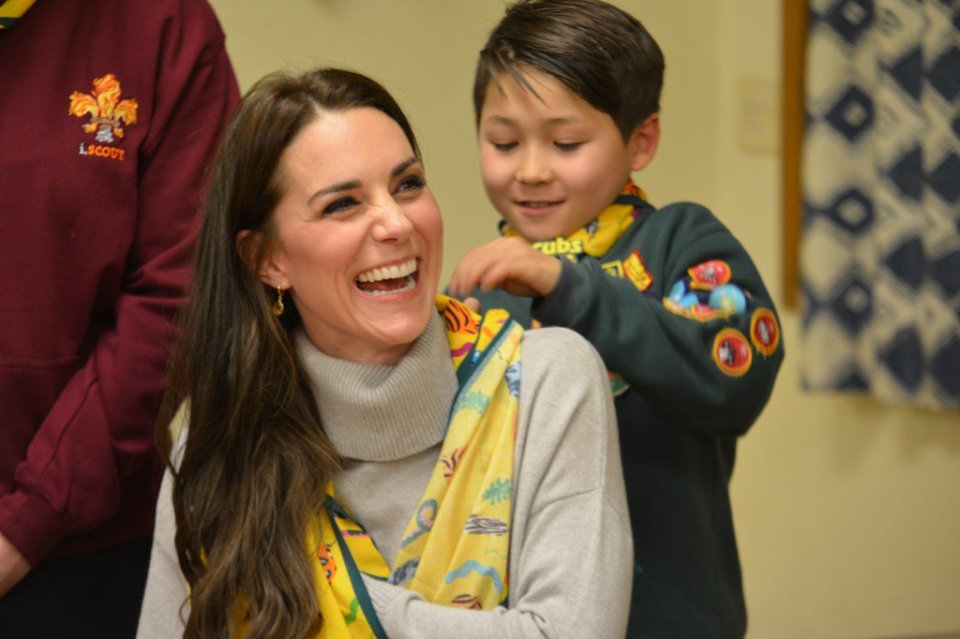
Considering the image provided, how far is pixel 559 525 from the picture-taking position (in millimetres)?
1291

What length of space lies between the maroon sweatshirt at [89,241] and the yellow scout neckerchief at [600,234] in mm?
492

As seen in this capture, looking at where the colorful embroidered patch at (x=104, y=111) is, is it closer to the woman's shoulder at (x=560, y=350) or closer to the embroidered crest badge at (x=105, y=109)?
the embroidered crest badge at (x=105, y=109)

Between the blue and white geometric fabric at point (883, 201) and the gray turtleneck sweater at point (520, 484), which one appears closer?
the gray turtleneck sweater at point (520, 484)

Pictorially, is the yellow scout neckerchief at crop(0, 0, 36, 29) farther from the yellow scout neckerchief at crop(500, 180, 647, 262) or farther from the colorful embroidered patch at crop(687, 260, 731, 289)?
the colorful embroidered patch at crop(687, 260, 731, 289)

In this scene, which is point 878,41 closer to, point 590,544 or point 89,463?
point 590,544

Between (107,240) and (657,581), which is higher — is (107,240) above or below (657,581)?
above

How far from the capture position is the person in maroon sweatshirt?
4.85ft

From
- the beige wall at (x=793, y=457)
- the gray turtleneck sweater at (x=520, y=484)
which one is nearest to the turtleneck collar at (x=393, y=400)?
the gray turtleneck sweater at (x=520, y=484)

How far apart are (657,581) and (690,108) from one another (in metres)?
1.75

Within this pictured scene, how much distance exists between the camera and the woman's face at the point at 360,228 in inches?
53.7

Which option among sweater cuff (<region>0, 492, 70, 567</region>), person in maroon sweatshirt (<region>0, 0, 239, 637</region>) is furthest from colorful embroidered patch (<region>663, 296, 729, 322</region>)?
sweater cuff (<region>0, 492, 70, 567</region>)

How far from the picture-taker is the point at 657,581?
1.50 metres

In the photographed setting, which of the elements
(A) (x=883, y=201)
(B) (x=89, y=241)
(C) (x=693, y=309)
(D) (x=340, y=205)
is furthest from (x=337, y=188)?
(A) (x=883, y=201)

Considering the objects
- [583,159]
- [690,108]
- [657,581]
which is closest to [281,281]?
[583,159]
